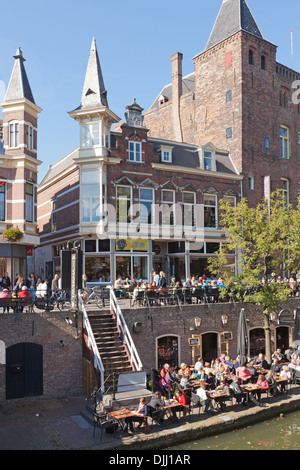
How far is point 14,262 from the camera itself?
2181 centimetres

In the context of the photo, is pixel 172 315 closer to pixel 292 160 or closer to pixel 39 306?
pixel 39 306

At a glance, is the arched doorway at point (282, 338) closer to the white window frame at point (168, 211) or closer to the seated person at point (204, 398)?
the white window frame at point (168, 211)

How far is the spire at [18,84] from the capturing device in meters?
22.0

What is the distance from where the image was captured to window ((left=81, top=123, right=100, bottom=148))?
24.4m

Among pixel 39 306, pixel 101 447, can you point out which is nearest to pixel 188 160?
pixel 39 306

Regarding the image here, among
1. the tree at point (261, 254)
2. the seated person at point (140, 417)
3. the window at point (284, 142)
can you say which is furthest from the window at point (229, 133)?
the seated person at point (140, 417)

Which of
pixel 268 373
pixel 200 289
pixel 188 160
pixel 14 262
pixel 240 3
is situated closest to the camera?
pixel 268 373

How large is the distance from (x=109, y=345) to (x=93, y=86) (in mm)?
16068

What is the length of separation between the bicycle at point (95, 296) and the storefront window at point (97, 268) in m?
3.44

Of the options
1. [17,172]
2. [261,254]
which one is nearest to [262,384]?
[261,254]

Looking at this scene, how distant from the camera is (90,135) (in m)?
24.5

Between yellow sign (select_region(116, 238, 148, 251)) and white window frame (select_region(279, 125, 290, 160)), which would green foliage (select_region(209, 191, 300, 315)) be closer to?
yellow sign (select_region(116, 238, 148, 251))

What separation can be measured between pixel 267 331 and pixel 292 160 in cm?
1797

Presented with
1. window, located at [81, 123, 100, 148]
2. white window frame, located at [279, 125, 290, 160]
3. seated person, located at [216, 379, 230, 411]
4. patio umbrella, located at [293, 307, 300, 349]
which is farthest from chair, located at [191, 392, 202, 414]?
white window frame, located at [279, 125, 290, 160]
